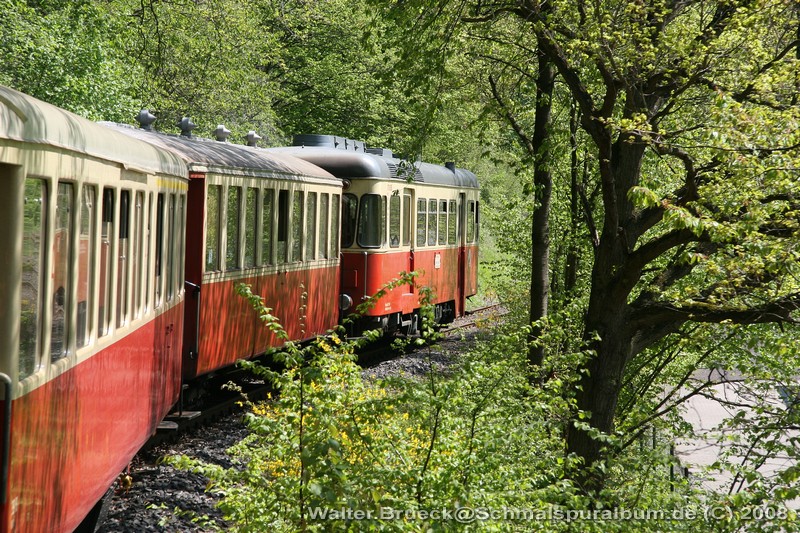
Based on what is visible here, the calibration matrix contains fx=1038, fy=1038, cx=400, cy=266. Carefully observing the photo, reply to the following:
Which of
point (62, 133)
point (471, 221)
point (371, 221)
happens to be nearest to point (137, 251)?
point (62, 133)

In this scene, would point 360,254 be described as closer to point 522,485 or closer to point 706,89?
point 706,89

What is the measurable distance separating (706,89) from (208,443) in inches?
239

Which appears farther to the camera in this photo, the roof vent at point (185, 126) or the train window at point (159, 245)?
the roof vent at point (185, 126)

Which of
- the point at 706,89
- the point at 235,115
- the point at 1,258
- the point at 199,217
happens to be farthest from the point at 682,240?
the point at 235,115

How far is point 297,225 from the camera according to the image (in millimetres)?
13398

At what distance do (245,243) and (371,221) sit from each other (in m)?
4.83

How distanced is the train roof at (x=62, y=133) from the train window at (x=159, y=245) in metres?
0.48

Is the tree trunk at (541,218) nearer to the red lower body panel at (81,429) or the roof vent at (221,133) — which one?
the roof vent at (221,133)

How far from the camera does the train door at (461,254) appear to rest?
2147cm

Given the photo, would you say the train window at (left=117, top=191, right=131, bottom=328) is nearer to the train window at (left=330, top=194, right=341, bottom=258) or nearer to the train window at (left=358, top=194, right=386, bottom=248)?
the train window at (left=330, top=194, right=341, bottom=258)

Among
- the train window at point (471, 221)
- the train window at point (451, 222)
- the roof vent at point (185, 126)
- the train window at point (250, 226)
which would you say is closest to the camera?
the train window at point (250, 226)

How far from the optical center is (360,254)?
642 inches

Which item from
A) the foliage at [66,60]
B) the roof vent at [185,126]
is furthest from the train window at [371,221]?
the foliage at [66,60]

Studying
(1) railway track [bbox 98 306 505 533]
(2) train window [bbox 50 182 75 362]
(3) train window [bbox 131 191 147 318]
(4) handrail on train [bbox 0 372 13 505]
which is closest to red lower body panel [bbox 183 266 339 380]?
(1) railway track [bbox 98 306 505 533]
